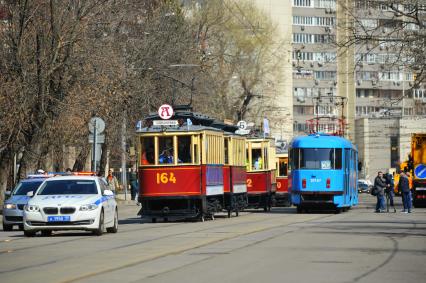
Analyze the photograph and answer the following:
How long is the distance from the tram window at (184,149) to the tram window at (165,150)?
0.26m

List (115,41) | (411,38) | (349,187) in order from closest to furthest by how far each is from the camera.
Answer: (411,38) < (349,187) < (115,41)

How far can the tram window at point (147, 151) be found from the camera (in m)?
36.8

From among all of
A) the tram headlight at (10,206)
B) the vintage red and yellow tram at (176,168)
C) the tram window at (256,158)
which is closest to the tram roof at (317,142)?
the tram window at (256,158)

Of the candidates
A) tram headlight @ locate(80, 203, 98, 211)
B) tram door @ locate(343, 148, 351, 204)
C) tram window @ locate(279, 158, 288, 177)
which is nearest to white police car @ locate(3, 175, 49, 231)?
tram headlight @ locate(80, 203, 98, 211)

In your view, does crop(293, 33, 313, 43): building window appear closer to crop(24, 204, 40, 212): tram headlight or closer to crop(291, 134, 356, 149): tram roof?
crop(291, 134, 356, 149): tram roof

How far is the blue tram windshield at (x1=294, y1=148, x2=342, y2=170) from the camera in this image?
147 feet

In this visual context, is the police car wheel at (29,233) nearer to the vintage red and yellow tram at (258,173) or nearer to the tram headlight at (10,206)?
the tram headlight at (10,206)

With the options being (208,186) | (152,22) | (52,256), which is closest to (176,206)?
(208,186)

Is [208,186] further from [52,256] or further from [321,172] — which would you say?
[52,256]

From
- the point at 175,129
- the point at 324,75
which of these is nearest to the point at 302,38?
the point at 324,75

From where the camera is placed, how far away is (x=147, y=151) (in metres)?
36.9

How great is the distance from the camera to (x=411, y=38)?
130 ft

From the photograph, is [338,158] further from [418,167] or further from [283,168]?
[283,168]

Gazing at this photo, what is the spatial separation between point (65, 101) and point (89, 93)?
1.14 metres
